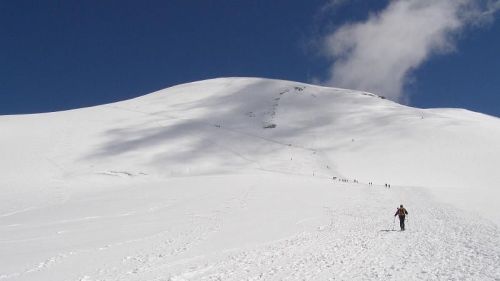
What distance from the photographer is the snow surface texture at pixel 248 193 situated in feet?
52.9

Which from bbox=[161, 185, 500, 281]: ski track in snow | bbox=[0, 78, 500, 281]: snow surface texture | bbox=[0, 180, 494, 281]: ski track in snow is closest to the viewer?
bbox=[161, 185, 500, 281]: ski track in snow

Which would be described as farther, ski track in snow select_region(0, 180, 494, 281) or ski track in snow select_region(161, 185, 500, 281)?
ski track in snow select_region(0, 180, 494, 281)

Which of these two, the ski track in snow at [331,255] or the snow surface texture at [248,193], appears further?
the snow surface texture at [248,193]

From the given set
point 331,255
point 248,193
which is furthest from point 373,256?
point 248,193

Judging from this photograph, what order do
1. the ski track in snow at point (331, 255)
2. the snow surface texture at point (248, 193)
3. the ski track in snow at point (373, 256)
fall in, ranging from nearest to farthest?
the ski track in snow at point (373, 256)
the ski track in snow at point (331, 255)
the snow surface texture at point (248, 193)

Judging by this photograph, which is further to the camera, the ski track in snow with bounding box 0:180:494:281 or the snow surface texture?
the snow surface texture

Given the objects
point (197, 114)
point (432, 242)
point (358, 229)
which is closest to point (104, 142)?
point (197, 114)

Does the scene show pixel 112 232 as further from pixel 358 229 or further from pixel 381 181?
pixel 381 181

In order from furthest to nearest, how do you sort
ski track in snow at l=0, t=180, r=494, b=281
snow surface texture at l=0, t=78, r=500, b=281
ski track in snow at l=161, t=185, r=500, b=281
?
snow surface texture at l=0, t=78, r=500, b=281, ski track in snow at l=0, t=180, r=494, b=281, ski track in snow at l=161, t=185, r=500, b=281

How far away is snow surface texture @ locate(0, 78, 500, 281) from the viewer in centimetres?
1611

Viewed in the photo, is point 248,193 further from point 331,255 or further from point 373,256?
point 373,256

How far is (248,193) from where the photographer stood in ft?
118

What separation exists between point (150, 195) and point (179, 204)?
5024 millimetres

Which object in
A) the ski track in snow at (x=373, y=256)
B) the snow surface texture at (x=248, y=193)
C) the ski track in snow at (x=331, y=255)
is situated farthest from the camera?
the snow surface texture at (x=248, y=193)
